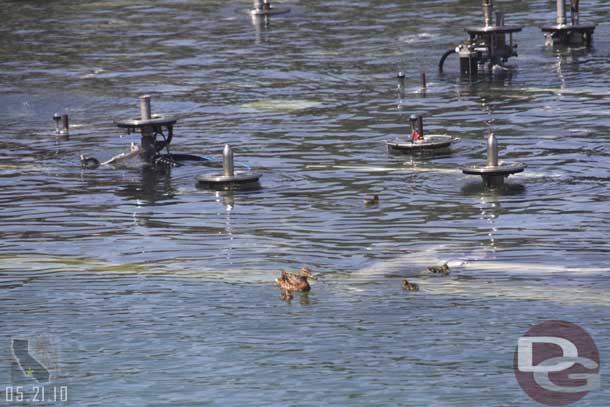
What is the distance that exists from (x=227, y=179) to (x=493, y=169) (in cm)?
613

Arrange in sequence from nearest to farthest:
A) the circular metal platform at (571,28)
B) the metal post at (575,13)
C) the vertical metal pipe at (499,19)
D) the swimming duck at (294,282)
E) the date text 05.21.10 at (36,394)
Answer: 1. the date text 05.21.10 at (36,394)
2. the swimming duck at (294,282)
3. the vertical metal pipe at (499,19)
4. the circular metal platform at (571,28)
5. the metal post at (575,13)

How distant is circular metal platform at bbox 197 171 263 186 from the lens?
122ft

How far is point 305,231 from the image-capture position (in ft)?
106

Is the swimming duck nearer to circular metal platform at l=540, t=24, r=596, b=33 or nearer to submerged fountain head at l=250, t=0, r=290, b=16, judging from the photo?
circular metal platform at l=540, t=24, r=596, b=33

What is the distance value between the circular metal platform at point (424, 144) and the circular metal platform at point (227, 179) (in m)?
4.80

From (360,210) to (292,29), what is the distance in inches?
1482

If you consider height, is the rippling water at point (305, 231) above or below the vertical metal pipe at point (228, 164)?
below

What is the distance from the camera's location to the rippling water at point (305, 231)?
23797mm

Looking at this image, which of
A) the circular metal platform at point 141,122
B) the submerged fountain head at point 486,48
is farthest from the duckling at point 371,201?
the submerged fountain head at point 486,48

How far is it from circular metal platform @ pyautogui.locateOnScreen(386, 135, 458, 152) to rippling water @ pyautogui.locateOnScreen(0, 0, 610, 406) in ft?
1.67

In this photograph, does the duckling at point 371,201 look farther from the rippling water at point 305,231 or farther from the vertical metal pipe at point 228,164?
the vertical metal pipe at point 228,164

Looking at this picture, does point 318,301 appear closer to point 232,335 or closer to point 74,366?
point 232,335

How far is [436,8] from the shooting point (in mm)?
75438

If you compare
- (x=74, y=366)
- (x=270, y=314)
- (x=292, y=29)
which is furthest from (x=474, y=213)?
(x=292, y=29)
